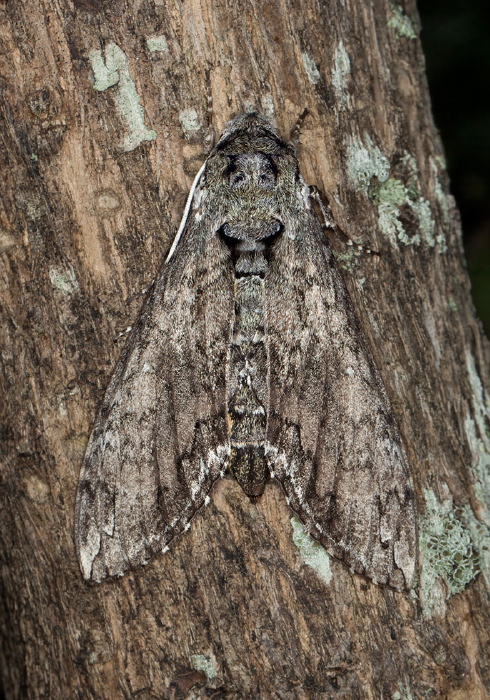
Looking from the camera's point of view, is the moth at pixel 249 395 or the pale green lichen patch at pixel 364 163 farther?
the pale green lichen patch at pixel 364 163

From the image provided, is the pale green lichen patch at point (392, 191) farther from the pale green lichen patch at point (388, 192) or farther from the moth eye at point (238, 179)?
the moth eye at point (238, 179)

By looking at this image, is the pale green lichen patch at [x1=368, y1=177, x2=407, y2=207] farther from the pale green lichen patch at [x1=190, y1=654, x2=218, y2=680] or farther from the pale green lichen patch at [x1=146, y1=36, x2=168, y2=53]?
the pale green lichen patch at [x1=190, y1=654, x2=218, y2=680]

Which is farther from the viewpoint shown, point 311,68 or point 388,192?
point 388,192

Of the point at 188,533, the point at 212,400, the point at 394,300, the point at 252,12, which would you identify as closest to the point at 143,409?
the point at 212,400

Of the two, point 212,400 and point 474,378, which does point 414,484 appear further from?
point 212,400

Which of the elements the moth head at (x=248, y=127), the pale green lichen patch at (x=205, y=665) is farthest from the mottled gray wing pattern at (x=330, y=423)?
the pale green lichen patch at (x=205, y=665)

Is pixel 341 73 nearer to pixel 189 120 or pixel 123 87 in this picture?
pixel 189 120

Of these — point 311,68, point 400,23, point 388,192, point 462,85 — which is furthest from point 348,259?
point 462,85
